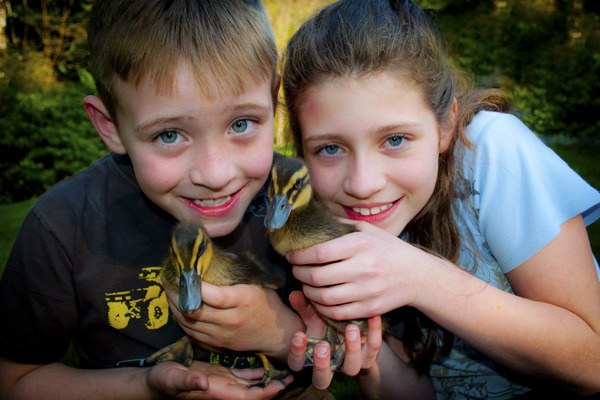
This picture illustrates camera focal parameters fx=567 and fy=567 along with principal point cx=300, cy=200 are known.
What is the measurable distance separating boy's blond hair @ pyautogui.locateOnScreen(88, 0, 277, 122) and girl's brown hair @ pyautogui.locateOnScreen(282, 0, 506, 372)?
25 centimetres

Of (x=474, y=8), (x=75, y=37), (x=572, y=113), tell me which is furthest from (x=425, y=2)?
(x=75, y=37)

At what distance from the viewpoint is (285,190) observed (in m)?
2.13

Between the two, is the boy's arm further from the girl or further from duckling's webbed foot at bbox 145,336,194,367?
the girl

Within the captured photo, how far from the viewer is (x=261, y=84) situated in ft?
7.45

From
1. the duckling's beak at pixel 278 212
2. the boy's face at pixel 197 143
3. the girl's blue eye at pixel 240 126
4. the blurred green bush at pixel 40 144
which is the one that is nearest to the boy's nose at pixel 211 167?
the boy's face at pixel 197 143

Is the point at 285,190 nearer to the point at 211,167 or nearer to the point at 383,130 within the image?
the point at 211,167

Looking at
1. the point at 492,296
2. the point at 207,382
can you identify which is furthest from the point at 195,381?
the point at 492,296

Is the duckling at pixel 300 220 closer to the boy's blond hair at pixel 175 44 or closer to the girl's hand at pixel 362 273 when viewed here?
the girl's hand at pixel 362 273

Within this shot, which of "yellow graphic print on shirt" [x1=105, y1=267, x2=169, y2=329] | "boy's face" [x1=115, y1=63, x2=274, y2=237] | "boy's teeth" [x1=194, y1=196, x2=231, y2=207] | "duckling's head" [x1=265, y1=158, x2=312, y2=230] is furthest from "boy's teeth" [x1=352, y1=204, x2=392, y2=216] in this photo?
"yellow graphic print on shirt" [x1=105, y1=267, x2=169, y2=329]

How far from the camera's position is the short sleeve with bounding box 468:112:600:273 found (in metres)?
2.35

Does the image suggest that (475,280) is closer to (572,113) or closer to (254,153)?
(254,153)

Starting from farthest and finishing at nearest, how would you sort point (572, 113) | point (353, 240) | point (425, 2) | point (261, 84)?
point (425, 2) → point (572, 113) → point (261, 84) → point (353, 240)

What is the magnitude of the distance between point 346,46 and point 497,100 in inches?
36.8

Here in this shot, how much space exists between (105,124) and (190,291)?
35.0 inches
